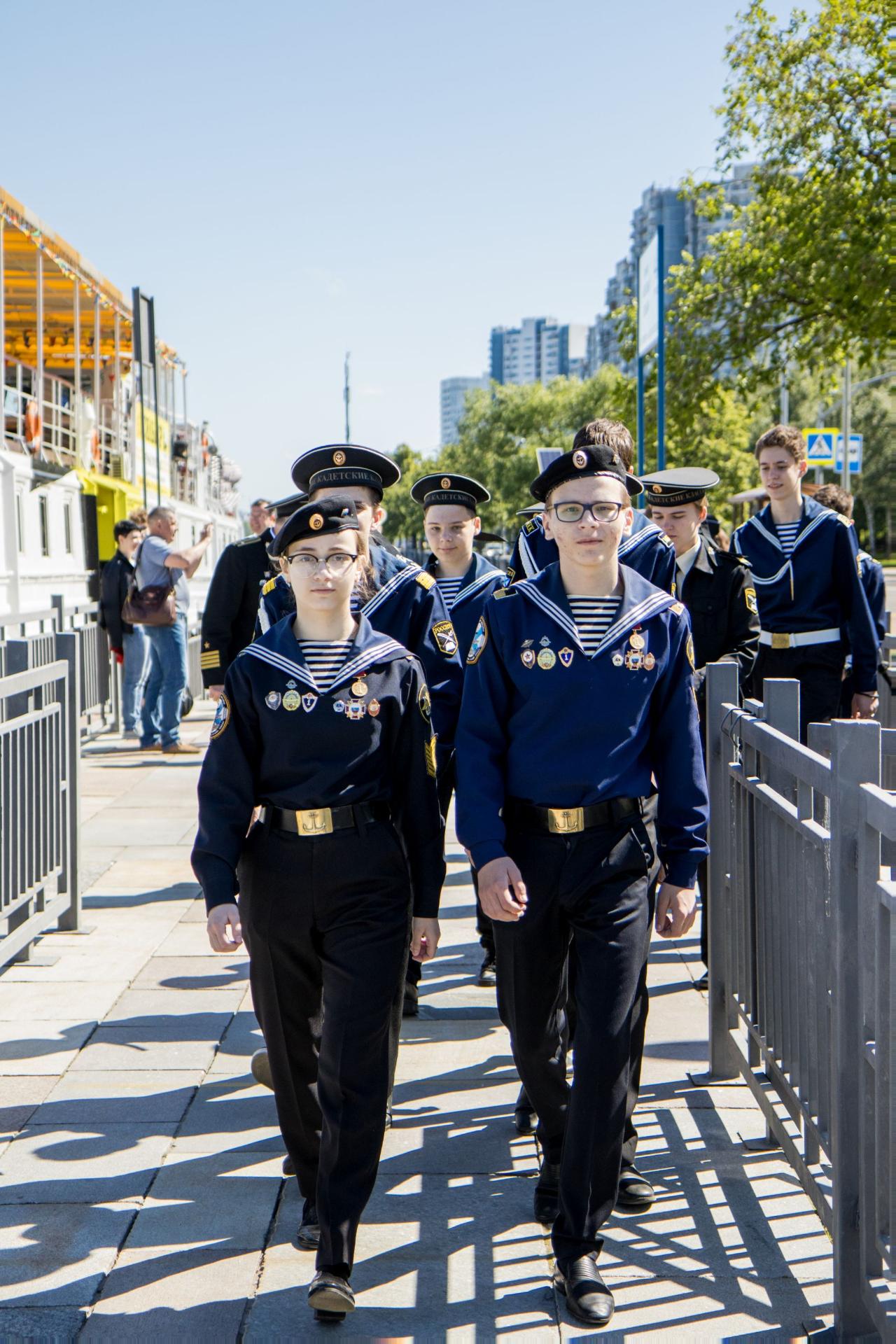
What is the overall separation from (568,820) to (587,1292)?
1.06 metres

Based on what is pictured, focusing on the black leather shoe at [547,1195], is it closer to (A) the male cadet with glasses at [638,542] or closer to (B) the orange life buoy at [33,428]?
(A) the male cadet with glasses at [638,542]

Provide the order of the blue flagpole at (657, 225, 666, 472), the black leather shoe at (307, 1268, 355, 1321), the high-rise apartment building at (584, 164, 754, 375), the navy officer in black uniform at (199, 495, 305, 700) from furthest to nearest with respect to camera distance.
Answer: the high-rise apartment building at (584, 164, 754, 375), the blue flagpole at (657, 225, 666, 472), the navy officer in black uniform at (199, 495, 305, 700), the black leather shoe at (307, 1268, 355, 1321)

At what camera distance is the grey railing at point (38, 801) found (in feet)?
18.2

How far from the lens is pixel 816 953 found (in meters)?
3.28

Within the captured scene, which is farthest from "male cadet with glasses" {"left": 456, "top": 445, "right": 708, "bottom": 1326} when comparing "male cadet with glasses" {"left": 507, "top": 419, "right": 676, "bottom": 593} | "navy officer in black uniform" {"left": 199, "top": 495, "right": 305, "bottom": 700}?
"navy officer in black uniform" {"left": 199, "top": 495, "right": 305, "bottom": 700}

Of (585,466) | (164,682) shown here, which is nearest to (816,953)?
(585,466)

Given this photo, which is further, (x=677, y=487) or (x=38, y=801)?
(x=38, y=801)

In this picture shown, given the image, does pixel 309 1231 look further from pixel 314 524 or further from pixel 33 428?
pixel 33 428

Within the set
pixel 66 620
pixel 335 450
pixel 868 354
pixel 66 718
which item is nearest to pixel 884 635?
pixel 335 450

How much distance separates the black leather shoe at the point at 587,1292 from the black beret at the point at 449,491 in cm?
324

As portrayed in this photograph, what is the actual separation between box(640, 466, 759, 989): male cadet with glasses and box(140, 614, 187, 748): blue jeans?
7285 millimetres

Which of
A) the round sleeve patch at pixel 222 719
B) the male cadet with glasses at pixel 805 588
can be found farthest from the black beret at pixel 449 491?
the round sleeve patch at pixel 222 719

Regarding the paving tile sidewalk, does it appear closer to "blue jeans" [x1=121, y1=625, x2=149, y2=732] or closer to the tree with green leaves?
"blue jeans" [x1=121, y1=625, x2=149, y2=732]

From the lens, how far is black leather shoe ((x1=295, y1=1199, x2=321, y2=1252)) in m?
3.54
